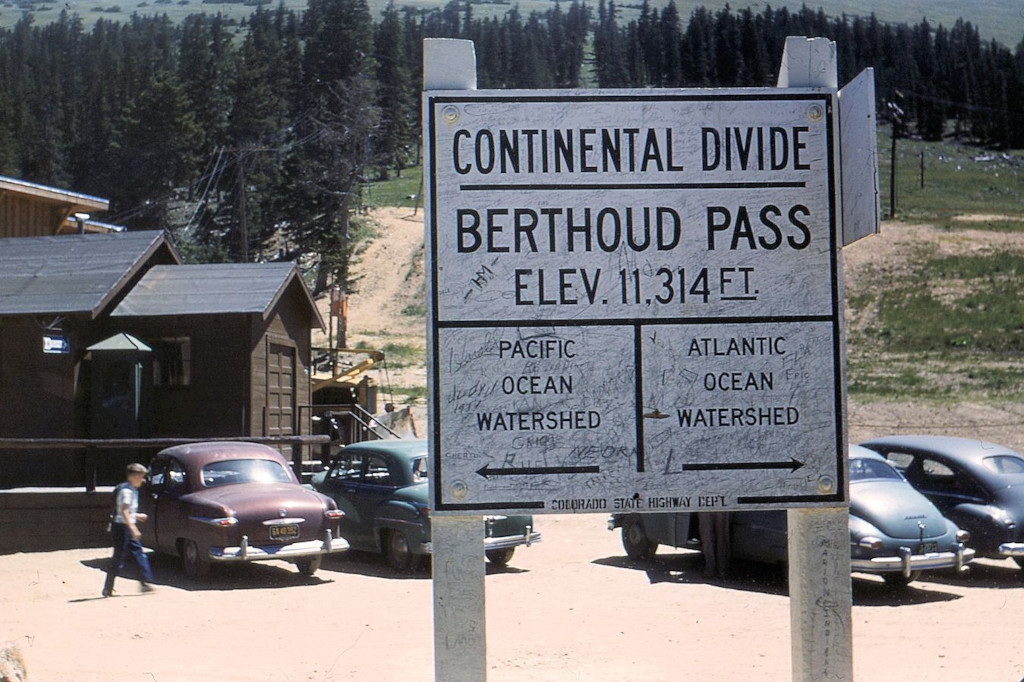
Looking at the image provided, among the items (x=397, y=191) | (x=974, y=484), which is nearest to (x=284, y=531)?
(x=974, y=484)

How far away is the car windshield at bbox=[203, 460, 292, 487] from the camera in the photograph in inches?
575

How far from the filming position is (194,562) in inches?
553

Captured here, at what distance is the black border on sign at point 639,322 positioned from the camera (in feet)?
13.5

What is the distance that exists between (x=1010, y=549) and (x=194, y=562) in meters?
10.2

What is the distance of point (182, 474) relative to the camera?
14.7m

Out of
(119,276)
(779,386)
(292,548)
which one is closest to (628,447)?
(779,386)

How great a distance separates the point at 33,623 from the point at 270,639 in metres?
A: 2.52

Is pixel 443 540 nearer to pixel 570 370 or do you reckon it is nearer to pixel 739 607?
pixel 570 370

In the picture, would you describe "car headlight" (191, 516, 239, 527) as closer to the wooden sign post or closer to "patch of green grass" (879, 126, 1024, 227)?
the wooden sign post

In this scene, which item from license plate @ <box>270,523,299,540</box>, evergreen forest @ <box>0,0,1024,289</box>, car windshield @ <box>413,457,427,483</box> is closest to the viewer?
license plate @ <box>270,523,299,540</box>

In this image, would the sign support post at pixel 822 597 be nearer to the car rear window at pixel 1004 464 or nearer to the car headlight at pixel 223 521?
the car headlight at pixel 223 521

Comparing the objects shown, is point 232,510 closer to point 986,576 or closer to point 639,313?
point 986,576

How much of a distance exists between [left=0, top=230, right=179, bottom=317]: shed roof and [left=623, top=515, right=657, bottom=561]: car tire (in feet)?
31.9

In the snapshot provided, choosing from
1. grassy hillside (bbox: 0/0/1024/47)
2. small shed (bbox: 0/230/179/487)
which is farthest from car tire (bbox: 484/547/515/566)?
grassy hillside (bbox: 0/0/1024/47)
